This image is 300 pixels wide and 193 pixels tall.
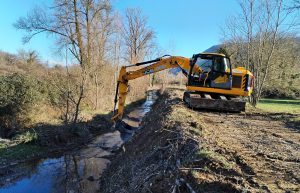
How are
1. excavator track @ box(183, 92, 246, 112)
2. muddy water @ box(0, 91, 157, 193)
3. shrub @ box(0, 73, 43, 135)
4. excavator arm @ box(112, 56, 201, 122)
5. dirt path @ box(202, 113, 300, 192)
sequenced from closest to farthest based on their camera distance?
dirt path @ box(202, 113, 300, 192)
muddy water @ box(0, 91, 157, 193)
excavator track @ box(183, 92, 246, 112)
excavator arm @ box(112, 56, 201, 122)
shrub @ box(0, 73, 43, 135)

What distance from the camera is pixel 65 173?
1048cm

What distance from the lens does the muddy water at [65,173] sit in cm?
921

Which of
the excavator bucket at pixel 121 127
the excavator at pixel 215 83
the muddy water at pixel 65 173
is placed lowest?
the muddy water at pixel 65 173

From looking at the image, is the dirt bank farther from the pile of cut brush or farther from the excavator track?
the excavator track

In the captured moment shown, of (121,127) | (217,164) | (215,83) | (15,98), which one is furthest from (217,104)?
(15,98)

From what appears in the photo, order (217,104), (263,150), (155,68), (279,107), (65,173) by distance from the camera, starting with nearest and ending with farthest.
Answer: (263,150) → (65,173) → (217,104) → (155,68) → (279,107)

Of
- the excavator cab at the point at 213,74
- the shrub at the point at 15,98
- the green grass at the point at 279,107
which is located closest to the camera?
the excavator cab at the point at 213,74

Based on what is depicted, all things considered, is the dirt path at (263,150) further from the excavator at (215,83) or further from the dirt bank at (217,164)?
the excavator at (215,83)

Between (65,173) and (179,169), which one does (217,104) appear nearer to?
(65,173)

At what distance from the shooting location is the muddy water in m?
9.21

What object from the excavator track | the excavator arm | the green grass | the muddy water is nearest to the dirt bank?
the muddy water

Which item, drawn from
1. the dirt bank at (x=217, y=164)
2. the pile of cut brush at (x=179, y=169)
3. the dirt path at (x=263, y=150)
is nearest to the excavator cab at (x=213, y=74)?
the dirt path at (x=263, y=150)

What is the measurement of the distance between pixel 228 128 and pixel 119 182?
3588mm

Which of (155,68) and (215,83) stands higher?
(155,68)
